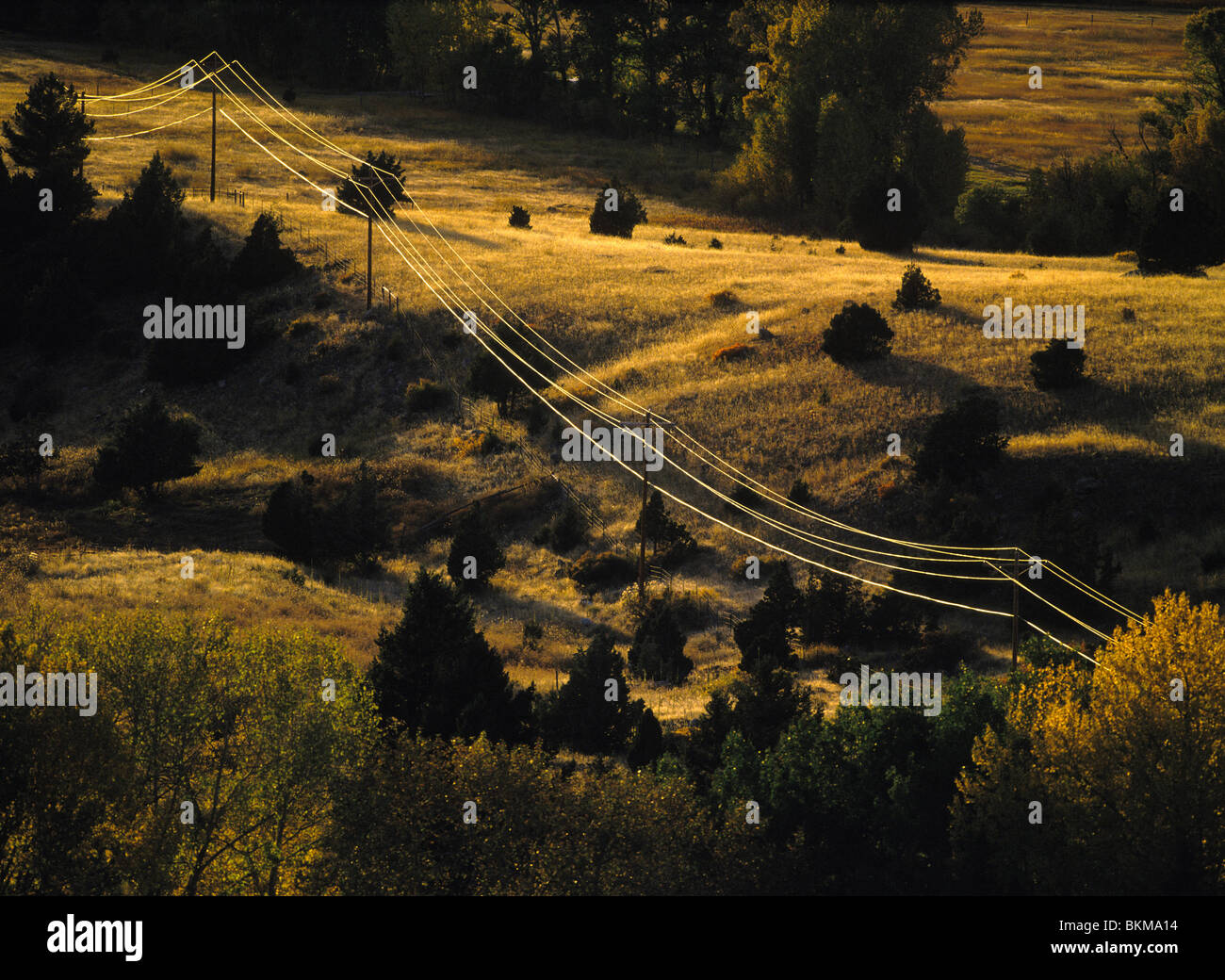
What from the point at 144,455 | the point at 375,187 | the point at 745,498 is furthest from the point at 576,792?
the point at 375,187

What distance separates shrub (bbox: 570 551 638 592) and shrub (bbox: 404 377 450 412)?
59.5ft

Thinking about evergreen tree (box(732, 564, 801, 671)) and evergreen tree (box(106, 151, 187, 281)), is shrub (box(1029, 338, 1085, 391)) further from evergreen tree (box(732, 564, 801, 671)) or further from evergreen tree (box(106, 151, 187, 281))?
evergreen tree (box(106, 151, 187, 281))

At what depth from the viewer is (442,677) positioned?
40.9m

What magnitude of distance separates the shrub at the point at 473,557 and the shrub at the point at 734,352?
17939 mm

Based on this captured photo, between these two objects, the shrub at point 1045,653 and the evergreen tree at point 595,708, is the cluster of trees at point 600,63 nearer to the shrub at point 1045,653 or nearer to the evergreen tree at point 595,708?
the evergreen tree at point 595,708

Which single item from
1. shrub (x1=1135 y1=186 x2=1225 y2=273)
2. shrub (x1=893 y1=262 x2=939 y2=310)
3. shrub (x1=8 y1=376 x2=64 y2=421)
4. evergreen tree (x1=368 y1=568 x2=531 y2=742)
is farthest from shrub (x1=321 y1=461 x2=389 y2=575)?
shrub (x1=1135 y1=186 x2=1225 y2=273)

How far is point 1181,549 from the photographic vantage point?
50.8 m

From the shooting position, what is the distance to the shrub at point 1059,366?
200 ft

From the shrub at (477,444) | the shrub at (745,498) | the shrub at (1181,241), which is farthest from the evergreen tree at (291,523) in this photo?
the shrub at (1181,241)

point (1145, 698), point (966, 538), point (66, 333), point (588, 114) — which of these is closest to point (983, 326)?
point (966, 538)

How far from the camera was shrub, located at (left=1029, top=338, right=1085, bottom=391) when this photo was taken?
61000 mm

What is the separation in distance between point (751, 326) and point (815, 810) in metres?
40.6

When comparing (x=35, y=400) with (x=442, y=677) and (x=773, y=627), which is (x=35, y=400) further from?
(x=773, y=627)
